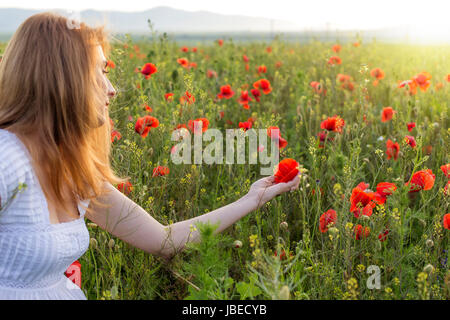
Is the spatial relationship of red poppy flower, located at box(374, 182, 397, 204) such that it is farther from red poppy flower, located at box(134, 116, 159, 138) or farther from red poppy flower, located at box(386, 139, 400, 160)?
red poppy flower, located at box(134, 116, 159, 138)

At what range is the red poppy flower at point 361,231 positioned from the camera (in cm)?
181

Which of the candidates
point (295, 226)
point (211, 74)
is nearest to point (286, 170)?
point (295, 226)

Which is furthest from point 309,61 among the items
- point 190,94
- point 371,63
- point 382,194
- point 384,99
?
point 382,194

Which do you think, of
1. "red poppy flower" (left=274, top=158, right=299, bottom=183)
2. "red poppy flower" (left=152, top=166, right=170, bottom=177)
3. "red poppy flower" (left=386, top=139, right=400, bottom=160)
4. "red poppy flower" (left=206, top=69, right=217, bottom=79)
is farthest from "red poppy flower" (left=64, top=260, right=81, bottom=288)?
"red poppy flower" (left=206, top=69, right=217, bottom=79)

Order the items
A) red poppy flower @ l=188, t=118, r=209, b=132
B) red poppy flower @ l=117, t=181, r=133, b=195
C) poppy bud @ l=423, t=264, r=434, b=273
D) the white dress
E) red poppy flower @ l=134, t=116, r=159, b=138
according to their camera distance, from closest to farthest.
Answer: the white dress, poppy bud @ l=423, t=264, r=434, b=273, red poppy flower @ l=117, t=181, r=133, b=195, red poppy flower @ l=134, t=116, r=159, b=138, red poppy flower @ l=188, t=118, r=209, b=132

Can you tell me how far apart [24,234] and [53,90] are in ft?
1.40

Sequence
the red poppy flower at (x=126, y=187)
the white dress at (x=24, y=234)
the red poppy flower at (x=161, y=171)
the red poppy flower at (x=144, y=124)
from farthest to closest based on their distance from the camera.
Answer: the red poppy flower at (x=144, y=124)
the red poppy flower at (x=161, y=171)
the red poppy flower at (x=126, y=187)
the white dress at (x=24, y=234)

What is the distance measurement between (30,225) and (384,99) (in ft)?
12.8

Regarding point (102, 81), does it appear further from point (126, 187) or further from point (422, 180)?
point (422, 180)

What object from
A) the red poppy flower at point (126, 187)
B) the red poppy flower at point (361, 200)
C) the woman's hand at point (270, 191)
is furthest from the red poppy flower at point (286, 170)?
the red poppy flower at point (126, 187)

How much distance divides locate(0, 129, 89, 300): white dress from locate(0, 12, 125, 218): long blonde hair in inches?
2.5

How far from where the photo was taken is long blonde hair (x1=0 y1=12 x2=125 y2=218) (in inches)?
56.2

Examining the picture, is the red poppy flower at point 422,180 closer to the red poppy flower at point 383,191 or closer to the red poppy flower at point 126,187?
the red poppy flower at point 383,191

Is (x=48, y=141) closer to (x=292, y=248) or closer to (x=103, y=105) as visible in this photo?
(x=103, y=105)
